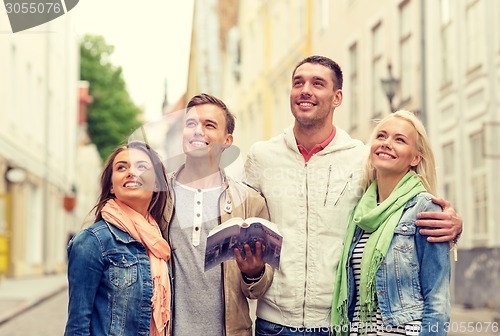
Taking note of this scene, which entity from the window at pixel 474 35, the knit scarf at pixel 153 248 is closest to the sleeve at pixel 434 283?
the knit scarf at pixel 153 248

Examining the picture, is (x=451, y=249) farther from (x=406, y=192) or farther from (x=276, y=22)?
(x=276, y=22)

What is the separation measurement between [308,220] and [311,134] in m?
0.32

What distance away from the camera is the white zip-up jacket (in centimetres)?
331

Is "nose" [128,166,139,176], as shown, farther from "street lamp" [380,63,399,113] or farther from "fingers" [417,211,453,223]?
"street lamp" [380,63,399,113]

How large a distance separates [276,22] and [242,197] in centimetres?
280

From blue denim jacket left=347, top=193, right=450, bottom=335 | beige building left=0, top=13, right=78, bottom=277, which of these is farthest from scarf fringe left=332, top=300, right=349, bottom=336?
beige building left=0, top=13, right=78, bottom=277

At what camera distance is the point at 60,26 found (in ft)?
11.6

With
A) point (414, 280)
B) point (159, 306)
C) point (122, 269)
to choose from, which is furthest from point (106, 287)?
A: point (414, 280)

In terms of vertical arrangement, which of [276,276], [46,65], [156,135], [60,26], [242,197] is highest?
[46,65]

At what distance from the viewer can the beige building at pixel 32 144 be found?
63.2 ft

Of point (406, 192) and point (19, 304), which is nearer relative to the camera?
point (406, 192)

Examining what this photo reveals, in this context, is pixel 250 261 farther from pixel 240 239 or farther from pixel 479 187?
pixel 479 187

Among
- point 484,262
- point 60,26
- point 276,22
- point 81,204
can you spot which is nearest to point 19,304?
point 484,262

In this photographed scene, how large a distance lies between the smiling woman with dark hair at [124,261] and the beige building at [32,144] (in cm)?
1400
